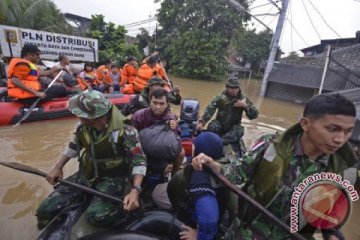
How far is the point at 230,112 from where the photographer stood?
4473 millimetres

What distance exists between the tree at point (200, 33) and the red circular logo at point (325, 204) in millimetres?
20002

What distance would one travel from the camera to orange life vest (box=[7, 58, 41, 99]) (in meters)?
5.33

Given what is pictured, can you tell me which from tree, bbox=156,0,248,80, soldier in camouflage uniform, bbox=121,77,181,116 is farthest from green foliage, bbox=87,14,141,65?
soldier in camouflage uniform, bbox=121,77,181,116

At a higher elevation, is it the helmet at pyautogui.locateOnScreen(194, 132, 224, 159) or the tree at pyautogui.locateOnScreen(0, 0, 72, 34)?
the tree at pyautogui.locateOnScreen(0, 0, 72, 34)

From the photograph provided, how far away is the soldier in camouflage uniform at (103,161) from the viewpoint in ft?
7.37

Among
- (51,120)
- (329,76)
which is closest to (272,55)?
(329,76)

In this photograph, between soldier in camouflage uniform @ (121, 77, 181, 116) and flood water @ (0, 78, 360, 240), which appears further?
soldier in camouflage uniform @ (121, 77, 181, 116)

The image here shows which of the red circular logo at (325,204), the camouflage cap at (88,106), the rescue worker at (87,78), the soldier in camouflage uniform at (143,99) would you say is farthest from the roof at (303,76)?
the camouflage cap at (88,106)

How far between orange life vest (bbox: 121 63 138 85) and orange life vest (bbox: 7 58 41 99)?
354cm

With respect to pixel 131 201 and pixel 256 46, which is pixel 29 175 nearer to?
pixel 131 201

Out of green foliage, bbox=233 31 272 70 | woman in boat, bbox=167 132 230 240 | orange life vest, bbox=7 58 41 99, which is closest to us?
woman in boat, bbox=167 132 230 240

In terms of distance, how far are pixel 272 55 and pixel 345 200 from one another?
13501mm

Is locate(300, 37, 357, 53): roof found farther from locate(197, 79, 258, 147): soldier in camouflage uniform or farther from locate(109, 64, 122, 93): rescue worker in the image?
locate(197, 79, 258, 147): soldier in camouflage uniform

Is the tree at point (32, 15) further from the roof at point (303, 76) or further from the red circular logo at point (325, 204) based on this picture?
the red circular logo at point (325, 204)
